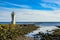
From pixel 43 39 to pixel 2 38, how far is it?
5953 mm

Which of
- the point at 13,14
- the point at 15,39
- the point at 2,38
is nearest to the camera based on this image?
the point at 2,38

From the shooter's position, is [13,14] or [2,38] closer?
[2,38]

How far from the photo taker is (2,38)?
2281 centimetres

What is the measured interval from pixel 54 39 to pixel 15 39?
564 centimetres

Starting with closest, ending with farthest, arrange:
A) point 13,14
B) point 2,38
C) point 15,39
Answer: point 2,38 < point 15,39 < point 13,14

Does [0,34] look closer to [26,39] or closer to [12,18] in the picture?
[26,39]

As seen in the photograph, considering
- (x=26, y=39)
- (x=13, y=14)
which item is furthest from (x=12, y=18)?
(x=26, y=39)

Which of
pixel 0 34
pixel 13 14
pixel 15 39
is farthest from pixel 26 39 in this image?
pixel 13 14

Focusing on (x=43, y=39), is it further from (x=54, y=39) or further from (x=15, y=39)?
(x=15, y=39)

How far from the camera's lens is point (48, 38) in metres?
25.8

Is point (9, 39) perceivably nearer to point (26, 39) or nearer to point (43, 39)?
point (26, 39)

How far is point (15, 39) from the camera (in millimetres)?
24859

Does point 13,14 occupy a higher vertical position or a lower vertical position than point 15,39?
higher

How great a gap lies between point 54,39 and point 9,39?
6497 millimetres
